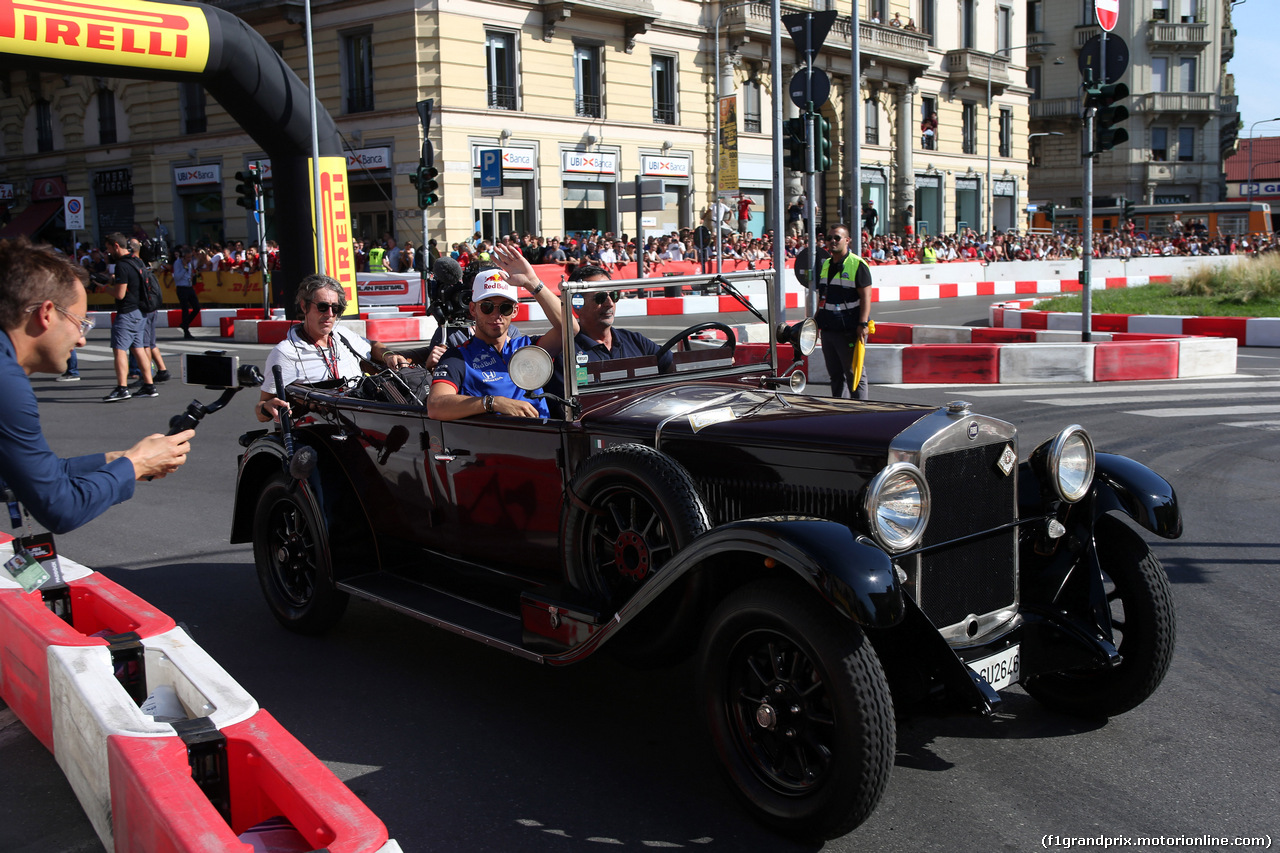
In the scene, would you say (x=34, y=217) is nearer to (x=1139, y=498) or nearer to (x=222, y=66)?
(x=222, y=66)

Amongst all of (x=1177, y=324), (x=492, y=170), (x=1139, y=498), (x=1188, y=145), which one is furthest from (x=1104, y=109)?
(x=1188, y=145)

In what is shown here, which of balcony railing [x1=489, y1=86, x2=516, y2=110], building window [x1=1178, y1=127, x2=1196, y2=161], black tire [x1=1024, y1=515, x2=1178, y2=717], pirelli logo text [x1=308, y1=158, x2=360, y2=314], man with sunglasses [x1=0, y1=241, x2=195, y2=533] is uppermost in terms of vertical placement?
building window [x1=1178, y1=127, x2=1196, y2=161]

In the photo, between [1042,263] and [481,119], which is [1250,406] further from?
[1042,263]

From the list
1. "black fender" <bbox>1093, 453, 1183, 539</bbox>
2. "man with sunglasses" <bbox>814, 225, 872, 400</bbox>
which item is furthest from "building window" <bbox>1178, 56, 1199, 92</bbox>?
"black fender" <bbox>1093, 453, 1183, 539</bbox>

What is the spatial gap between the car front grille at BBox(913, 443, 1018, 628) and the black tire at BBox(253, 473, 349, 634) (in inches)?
103

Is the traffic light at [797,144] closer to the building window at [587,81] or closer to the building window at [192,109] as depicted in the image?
the building window at [587,81]

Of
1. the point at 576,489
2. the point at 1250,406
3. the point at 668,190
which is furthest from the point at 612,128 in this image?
the point at 576,489

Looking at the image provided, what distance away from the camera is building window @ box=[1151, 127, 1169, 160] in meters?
62.9

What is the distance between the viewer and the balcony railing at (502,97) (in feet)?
97.0

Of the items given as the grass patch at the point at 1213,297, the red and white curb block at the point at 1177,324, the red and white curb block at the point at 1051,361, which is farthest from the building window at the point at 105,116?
the red and white curb block at the point at 1051,361

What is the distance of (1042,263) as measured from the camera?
34.3 metres

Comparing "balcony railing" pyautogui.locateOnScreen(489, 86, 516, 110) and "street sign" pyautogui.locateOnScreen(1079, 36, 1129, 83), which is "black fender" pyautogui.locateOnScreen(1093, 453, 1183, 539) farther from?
"balcony railing" pyautogui.locateOnScreen(489, 86, 516, 110)

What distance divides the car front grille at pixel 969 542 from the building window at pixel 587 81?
29.6m

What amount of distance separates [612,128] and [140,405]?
22.6 meters
